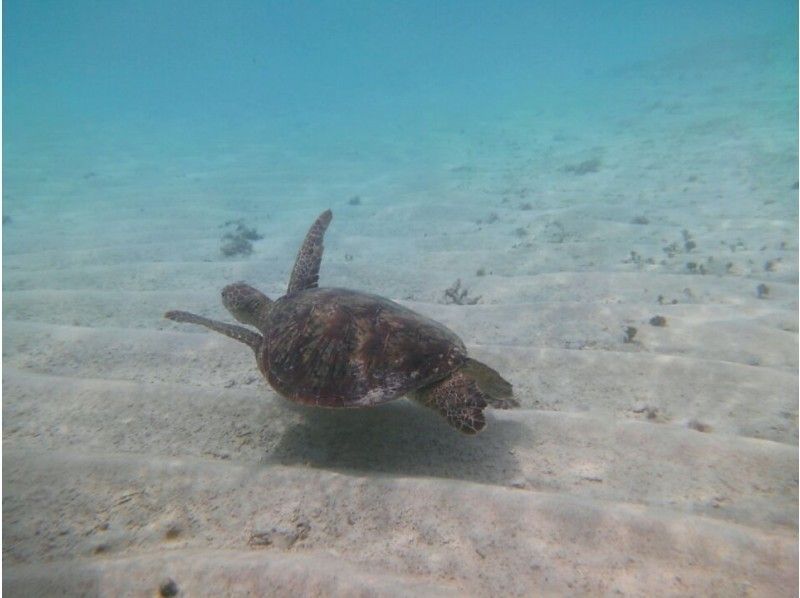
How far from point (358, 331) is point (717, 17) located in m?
91.7

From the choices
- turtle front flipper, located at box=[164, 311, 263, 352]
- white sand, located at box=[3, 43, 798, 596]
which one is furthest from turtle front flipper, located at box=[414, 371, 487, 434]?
turtle front flipper, located at box=[164, 311, 263, 352]

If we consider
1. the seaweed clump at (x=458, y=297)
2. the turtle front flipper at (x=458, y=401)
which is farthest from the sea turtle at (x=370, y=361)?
the seaweed clump at (x=458, y=297)

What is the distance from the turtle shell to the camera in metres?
2.94

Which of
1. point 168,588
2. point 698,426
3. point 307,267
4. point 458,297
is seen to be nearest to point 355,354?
point 168,588

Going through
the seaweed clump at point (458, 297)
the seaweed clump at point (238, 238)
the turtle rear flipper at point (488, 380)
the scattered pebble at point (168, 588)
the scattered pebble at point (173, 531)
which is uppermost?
the seaweed clump at point (238, 238)

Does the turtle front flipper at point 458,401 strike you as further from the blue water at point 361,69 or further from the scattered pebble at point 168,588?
the blue water at point 361,69

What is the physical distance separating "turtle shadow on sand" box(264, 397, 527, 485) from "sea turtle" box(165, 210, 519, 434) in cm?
38

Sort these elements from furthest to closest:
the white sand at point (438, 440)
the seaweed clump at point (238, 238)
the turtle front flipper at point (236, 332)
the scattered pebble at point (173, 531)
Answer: the seaweed clump at point (238, 238)
the turtle front flipper at point (236, 332)
the scattered pebble at point (173, 531)
the white sand at point (438, 440)

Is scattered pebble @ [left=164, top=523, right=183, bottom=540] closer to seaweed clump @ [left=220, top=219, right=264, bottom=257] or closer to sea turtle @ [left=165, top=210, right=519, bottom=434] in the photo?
sea turtle @ [left=165, top=210, right=519, bottom=434]

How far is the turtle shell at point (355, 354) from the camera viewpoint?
294 centimetres

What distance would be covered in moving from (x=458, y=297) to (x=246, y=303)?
A: 124 inches

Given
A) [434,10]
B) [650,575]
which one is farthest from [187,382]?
[434,10]

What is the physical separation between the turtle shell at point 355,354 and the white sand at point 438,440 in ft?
1.85

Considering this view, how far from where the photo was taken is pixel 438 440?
134 inches
